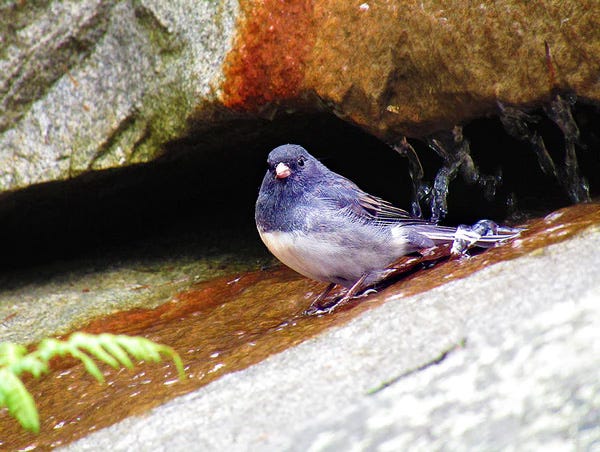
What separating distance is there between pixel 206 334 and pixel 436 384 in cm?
190

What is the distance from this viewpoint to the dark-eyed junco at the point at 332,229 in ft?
13.9

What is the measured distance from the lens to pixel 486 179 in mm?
5320

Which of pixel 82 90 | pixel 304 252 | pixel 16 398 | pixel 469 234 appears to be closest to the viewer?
pixel 16 398

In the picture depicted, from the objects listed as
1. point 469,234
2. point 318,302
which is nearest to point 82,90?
point 318,302

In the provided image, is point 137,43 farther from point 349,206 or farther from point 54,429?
point 54,429

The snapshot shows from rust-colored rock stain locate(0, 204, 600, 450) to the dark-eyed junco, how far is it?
26 cm

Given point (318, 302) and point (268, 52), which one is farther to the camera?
point (268, 52)

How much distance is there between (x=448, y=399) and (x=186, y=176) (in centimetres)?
386

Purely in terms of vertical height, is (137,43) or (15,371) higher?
(137,43)

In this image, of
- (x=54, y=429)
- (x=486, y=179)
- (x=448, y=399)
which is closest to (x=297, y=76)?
(x=486, y=179)

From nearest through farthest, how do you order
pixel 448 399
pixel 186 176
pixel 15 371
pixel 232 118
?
pixel 15 371 < pixel 448 399 < pixel 232 118 < pixel 186 176

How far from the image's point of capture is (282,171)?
442 centimetres

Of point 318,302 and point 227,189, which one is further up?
point 227,189

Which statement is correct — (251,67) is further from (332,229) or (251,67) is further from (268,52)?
(332,229)
